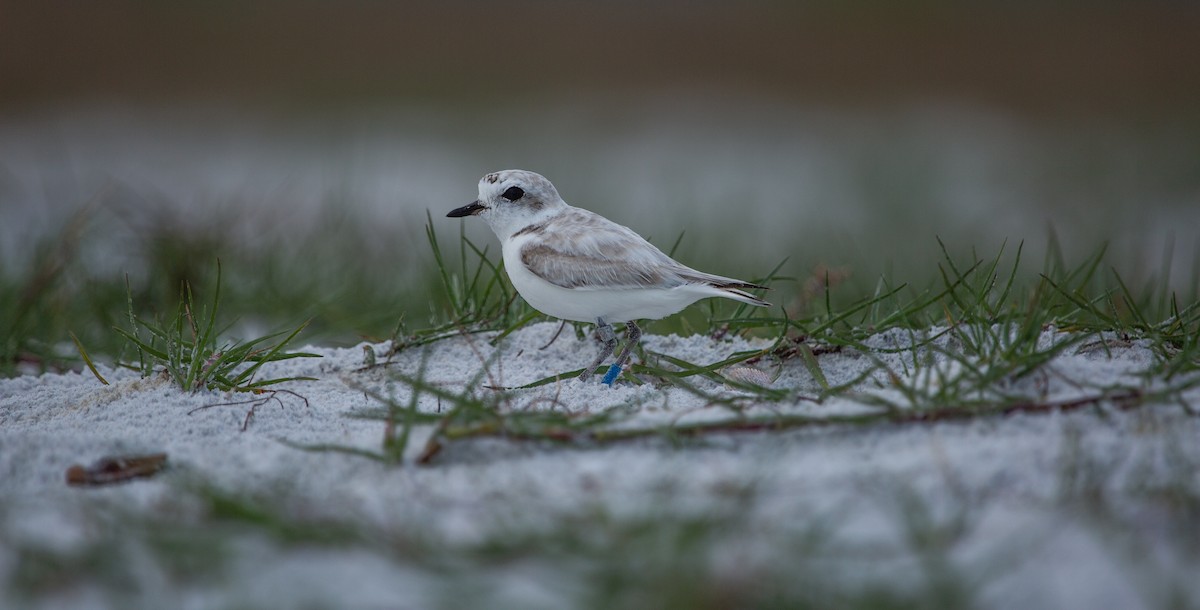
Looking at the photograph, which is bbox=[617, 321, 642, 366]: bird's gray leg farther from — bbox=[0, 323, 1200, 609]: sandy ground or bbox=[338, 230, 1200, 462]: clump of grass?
bbox=[0, 323, 1200, 609]: sandy ground

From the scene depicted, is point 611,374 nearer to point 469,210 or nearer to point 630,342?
point 630,342

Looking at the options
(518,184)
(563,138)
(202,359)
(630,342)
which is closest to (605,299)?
(630,342)

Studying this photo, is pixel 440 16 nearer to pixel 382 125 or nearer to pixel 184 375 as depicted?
pixel 382 125

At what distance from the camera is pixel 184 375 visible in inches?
107

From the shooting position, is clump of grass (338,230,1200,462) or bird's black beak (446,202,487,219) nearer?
clump of grass (338,230,1200,462)

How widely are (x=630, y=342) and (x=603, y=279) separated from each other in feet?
0.73

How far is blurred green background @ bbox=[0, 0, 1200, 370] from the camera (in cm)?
504

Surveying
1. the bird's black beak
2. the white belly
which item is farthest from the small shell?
the bird's black beak

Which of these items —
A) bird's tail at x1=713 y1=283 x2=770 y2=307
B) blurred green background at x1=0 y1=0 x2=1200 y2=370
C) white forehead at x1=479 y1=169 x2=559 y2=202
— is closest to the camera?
bird's tail at x1=713 y1=283 x2=770 y2=307

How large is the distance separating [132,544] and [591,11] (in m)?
15.1

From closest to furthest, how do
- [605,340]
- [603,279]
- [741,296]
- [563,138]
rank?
[741,296]
[603,279]
[605,340]
[563,138]

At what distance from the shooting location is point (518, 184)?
3.21m

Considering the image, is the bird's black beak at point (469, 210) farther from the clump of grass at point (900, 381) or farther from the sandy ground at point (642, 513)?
the sandy ground at point (642, 513)

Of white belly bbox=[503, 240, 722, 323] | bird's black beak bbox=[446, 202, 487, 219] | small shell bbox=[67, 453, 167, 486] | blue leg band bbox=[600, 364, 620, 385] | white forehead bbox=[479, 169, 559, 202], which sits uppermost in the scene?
white forehead bbox=[479, 169, 559, 202]
